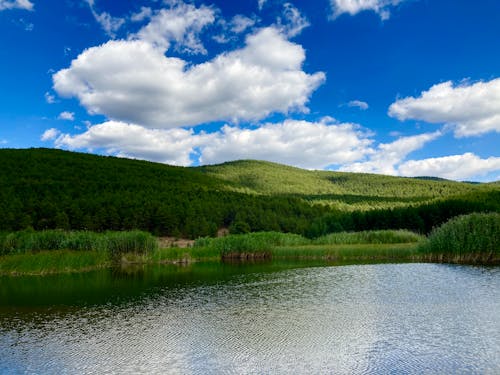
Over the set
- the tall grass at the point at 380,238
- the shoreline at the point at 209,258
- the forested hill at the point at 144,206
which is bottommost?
the shoreline at the point at 209,258

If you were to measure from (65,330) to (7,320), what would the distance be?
529 centimetres

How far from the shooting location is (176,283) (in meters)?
38.0

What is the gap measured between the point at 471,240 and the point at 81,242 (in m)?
46.5

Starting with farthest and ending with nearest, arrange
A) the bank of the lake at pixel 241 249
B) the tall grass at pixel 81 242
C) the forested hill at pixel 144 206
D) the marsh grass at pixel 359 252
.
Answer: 1. the forested hill at pixel 144 206
2. the tall grass at pixel 81 242
3. the marsh grass at pixel 359 252
4. the bank of the lake at pixel 241 249

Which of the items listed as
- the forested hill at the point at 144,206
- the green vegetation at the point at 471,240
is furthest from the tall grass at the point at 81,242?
the forested hill at the point at 144,206

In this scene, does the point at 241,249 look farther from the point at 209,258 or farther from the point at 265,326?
the point at 265,326

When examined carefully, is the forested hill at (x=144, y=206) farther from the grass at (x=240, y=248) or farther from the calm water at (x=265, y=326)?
the calm water at (x=265, y=326)

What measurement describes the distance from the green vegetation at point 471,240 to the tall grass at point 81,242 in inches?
1456

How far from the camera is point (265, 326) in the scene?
20.6 metres

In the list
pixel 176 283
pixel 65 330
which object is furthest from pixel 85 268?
pixel 65 330

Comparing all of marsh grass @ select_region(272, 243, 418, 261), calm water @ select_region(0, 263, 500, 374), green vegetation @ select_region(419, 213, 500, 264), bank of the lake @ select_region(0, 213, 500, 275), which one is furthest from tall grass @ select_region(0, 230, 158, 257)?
green vegetation @ select_region(419, 213, 500, 264)

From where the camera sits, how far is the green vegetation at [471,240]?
140 ft

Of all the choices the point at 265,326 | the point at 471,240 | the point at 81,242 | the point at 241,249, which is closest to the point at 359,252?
the point at 471,240

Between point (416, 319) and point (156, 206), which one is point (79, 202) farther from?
point (416, 319)
